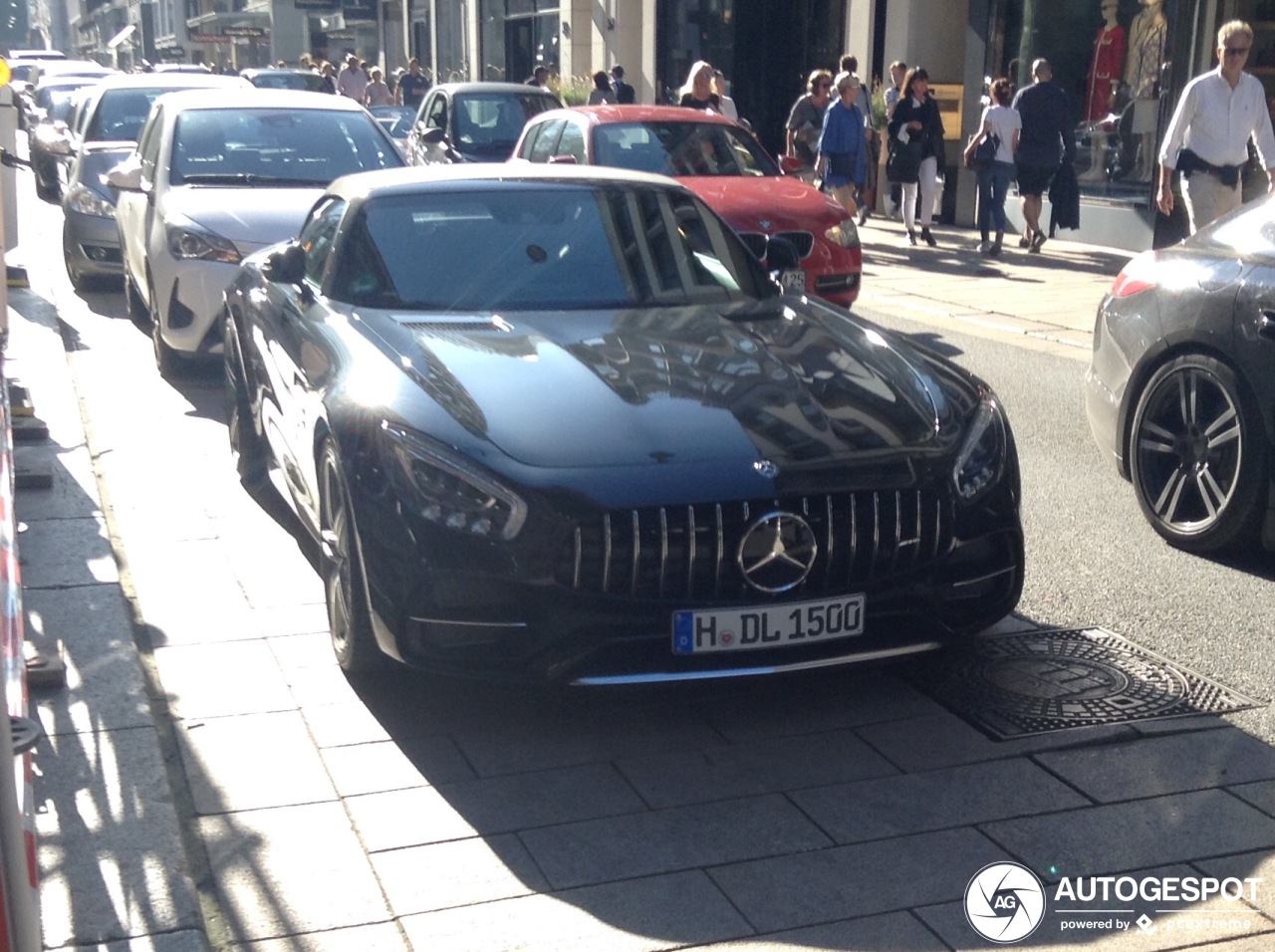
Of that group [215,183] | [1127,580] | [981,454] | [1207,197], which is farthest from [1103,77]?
[981,454]

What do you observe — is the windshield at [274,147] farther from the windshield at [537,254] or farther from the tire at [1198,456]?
the tire at [1198,456]

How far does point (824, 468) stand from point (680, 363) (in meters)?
0.76

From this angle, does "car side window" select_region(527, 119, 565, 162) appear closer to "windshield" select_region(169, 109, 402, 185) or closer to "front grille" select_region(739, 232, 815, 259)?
"windshield" select_region(169, 109, 402, 185)

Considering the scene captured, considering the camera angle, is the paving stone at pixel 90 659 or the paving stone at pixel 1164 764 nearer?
the paving stone at pixel 1164 764

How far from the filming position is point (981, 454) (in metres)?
4.83

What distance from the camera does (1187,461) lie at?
6.34 metres

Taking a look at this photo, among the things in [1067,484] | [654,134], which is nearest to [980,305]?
[654,134]

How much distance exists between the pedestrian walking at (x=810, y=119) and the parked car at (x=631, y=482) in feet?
38.7

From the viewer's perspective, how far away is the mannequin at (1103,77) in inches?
689

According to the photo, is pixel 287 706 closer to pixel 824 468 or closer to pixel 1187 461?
pixel 824 468

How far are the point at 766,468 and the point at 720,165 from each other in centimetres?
844

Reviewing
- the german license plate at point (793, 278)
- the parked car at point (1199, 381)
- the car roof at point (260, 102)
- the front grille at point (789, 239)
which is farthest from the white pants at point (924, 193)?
the parked car at point (1199, 381)

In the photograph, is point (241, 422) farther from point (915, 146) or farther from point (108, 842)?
point (915, 146)

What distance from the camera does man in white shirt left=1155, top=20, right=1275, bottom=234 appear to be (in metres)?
11.1
